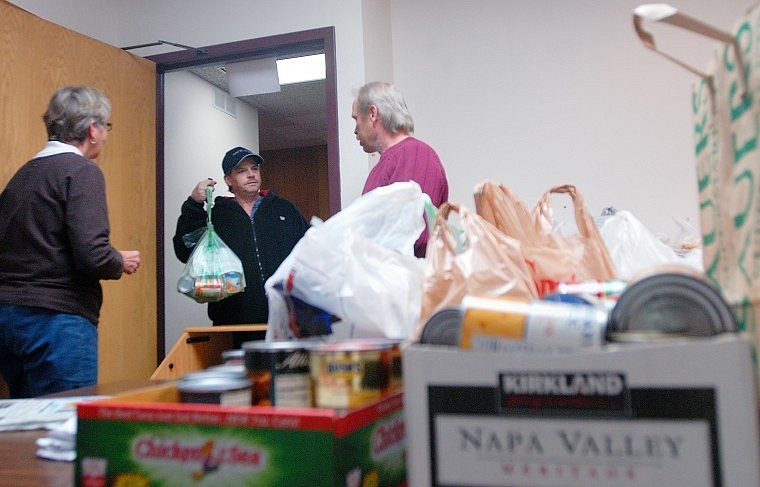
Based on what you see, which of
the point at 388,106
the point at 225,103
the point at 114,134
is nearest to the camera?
the point at 388,106

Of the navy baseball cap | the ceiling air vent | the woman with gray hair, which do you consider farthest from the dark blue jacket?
the ceiling air vent

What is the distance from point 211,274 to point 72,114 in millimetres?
885

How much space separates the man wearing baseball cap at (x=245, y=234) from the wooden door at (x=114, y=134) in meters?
0.40

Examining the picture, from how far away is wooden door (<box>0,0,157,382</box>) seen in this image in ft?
8.22

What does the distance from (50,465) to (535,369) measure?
60 cm

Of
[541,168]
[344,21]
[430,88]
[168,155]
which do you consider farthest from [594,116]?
[168,155]

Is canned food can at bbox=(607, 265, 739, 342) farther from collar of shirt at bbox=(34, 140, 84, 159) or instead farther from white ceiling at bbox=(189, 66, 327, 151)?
white ceiling at bbox=(189, 66, 327, 151)

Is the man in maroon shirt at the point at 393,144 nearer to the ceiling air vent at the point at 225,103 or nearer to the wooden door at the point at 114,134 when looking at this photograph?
the wooden door at the point at 114,134

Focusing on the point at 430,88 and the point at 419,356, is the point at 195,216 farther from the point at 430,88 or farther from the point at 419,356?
the point at 419,356

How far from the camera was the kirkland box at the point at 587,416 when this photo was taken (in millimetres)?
429

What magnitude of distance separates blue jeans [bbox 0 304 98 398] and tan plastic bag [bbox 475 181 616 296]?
1297 mm

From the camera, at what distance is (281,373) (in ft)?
1.93

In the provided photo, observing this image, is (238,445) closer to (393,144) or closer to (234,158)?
(393,144)

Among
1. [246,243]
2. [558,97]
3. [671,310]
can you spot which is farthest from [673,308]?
Result: [558,97]
